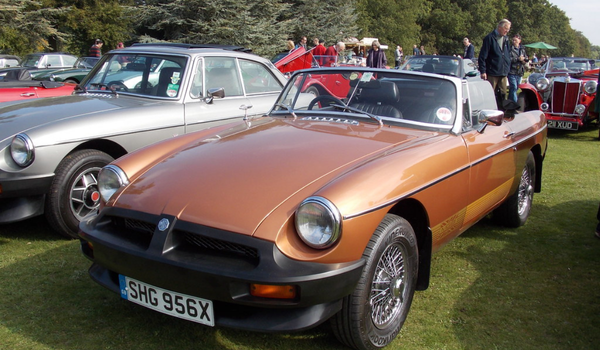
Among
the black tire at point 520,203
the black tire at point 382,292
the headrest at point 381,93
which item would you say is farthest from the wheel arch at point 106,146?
the black tire at point 520,203

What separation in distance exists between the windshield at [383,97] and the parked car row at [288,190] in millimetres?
12

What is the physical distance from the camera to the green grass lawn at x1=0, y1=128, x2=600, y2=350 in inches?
112

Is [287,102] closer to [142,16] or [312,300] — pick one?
[312,300]

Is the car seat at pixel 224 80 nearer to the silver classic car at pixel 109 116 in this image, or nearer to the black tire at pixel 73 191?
the silver classic car at pixel 109 116

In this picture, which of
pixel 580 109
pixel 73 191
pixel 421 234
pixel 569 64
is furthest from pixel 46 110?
pixel 569 64

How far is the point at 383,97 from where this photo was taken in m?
3.88

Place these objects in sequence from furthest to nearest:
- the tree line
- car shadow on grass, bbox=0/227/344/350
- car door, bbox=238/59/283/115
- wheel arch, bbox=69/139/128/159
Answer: the tree line
car door, bbox=238/59/283/115
wheel arch, bbox=69/139/128/159
car shadow on grass, bbox=0/227/344/350

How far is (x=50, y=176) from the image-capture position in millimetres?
4133

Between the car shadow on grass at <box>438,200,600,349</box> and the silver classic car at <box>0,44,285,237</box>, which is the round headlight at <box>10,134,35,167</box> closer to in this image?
the silver classic car at <box>0,44,285,237</box>

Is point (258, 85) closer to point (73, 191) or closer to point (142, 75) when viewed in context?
point (142, 75)

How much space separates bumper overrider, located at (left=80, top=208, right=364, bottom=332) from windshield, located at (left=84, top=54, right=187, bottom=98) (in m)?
3.04

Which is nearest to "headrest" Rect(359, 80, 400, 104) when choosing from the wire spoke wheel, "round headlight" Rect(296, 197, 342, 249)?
the wire spoke wheel

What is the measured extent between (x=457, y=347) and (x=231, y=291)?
1.35 metres

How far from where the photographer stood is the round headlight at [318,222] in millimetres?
2385
